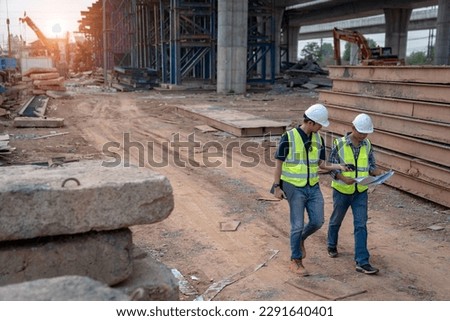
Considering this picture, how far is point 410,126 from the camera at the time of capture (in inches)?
322

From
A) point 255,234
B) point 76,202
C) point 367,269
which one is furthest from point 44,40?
point 76,202

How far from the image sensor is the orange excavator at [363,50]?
19672mm

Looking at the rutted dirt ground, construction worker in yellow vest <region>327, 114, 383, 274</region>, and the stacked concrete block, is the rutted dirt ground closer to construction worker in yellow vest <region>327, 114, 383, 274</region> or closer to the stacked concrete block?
construction worker in yellow vest <region>327, 114, 383, 274</region>

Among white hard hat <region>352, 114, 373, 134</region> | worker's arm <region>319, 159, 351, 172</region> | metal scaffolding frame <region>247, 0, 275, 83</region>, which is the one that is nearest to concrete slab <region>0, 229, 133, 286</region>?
worker's arm <region>319, 159, 351, 172</region>

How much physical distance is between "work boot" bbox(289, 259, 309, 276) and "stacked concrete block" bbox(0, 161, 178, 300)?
1.76 metres

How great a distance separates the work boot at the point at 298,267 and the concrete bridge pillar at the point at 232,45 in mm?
23657

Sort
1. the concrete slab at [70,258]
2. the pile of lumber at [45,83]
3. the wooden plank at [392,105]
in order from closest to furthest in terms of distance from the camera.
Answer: the concrete slab at [70,258]
the wooden plank at [392,105]
the pile of lumber at [45,83]

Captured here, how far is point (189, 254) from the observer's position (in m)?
5.75

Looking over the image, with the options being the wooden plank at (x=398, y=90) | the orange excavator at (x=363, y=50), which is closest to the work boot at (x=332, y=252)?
the wooden plank at (x=398, y=90)

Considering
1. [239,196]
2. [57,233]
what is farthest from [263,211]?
[57,233]

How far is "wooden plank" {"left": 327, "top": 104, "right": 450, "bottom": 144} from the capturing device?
24.5 ft

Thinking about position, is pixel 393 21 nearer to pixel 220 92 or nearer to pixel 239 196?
pixel 220 92

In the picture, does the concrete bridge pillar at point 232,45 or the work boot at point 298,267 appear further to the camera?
the concrete bridge pillar at point 232,45

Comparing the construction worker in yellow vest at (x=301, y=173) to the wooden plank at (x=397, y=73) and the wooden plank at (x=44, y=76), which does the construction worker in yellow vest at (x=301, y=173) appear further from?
the wooden plank at (x=44, y=76)
